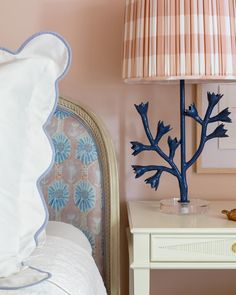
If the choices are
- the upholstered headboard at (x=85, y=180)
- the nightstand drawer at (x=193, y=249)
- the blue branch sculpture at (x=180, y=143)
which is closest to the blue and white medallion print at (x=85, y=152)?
the upholstered headboard at (x=85, y=180)

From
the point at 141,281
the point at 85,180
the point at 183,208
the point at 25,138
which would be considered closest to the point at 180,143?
the point at 183,208

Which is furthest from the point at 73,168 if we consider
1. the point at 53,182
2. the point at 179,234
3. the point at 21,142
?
the point at 21,142

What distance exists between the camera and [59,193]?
5.70ft

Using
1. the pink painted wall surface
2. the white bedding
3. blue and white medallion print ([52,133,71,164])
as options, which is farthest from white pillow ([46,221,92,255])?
the pink painted wall surface

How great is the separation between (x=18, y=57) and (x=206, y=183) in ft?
2.78

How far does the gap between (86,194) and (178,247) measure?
353 mm

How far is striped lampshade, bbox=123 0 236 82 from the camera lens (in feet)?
4.82

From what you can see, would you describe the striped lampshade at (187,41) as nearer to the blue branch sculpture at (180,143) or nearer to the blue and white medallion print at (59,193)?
the blue branch sculpture at (180,143)

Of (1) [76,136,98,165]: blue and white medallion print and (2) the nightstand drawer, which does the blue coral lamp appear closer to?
(1) [76,136,98,165]: blue and white medallion print

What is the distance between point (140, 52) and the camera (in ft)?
5.01

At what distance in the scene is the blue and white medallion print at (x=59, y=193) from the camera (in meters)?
1.74

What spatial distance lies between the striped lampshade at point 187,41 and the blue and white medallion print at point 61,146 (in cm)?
34

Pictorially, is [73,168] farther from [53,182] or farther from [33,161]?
[33,161]

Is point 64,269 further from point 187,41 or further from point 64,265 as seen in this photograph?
point 187,41
